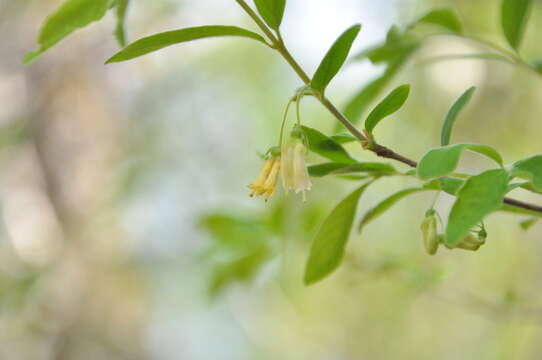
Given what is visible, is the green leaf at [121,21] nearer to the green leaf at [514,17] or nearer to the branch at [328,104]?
the branch at [328,104]

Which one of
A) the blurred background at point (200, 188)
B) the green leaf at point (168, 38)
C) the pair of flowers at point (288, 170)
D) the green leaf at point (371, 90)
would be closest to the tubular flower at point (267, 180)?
the pair of flowers at point (288, 170)

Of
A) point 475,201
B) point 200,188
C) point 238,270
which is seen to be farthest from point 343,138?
point 200,188

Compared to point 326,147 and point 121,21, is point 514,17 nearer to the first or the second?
point 326,147

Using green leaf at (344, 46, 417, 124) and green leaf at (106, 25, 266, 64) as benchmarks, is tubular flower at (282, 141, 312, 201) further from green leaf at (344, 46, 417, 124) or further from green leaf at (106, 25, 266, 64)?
green leaf at (344, 46, 417, 124)

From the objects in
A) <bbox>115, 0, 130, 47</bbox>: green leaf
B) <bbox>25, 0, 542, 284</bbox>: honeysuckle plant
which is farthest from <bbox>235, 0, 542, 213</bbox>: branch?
<bbox>115, 0, 130, 47</bbox>: green leaf

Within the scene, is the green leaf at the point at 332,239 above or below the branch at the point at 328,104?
below

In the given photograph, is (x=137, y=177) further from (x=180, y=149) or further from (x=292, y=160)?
(x=292, y=160)

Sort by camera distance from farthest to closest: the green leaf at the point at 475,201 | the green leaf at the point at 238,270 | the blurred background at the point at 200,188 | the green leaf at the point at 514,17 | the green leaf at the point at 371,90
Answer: the blurred background at the point at 200,188 < the green leaf at the point at 238,270 < the green leaf at the point at 371,90 < the green leaf at the point at 514,17 < the green leaf at the point at 475,201

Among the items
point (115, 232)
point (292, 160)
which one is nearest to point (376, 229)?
point (115, 232)
